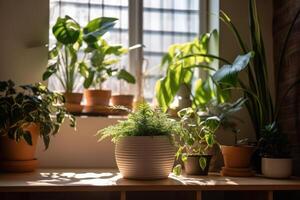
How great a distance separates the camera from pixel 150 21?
8.45 feet

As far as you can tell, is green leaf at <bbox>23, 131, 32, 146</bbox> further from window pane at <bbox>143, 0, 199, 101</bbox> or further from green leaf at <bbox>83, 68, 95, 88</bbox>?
window pane at <bbox>143, 0, 199, 101</bbox>

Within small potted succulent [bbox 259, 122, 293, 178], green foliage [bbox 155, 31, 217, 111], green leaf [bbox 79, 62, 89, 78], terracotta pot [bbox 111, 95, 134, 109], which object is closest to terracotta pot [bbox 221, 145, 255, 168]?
small potted succulent [bbox 259, 122, 293, 178]

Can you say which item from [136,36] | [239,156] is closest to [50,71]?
[136,36]

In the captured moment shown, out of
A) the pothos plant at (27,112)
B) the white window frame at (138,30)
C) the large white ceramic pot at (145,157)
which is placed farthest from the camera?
the white window frame at (138,30)

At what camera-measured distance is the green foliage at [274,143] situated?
1.92m

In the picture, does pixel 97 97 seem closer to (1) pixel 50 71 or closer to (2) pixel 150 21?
(1) pixel 50 71

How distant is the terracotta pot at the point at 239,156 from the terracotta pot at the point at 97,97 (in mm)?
751

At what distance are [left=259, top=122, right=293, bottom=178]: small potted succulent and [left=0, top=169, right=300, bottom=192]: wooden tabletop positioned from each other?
0.17ft

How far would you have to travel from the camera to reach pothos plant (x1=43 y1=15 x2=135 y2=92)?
87.7 inches

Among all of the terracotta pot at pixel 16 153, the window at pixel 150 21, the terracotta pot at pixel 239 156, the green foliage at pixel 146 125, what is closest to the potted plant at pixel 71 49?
the window at pixel 150 21

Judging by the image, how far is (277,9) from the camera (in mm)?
2416

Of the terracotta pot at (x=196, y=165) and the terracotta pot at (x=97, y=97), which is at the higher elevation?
the terracotta pot at (x=97, y=97)

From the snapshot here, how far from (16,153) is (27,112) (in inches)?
8.5

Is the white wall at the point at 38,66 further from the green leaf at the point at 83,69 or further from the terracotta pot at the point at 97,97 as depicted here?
the green leaf at the point at 83,69
